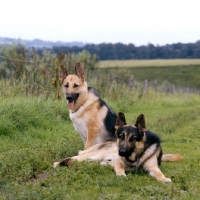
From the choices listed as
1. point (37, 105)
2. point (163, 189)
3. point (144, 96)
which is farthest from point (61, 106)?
point (144, 96)

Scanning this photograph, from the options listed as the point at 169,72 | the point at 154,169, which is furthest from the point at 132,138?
the point at 169,72

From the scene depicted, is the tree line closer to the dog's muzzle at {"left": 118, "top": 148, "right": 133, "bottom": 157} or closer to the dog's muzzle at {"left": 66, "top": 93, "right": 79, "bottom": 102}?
the dog's muzzle at {"left": 66, "top": 93, "right": 79, "bottom": 102}

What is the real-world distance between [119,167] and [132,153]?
0.36 metres

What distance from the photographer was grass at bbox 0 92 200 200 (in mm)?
6160

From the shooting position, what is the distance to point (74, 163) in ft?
25.2

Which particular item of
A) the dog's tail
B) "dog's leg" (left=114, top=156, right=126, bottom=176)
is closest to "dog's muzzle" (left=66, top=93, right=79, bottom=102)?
"dog's leg" (left=114, top=156, right=126, bottom=176)

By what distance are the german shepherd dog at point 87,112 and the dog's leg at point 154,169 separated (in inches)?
55.1

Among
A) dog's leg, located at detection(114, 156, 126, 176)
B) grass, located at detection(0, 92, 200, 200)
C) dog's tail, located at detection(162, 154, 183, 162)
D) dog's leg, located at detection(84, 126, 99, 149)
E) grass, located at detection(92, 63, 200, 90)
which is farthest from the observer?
grass, located at detection(92, 63, 200, 90)

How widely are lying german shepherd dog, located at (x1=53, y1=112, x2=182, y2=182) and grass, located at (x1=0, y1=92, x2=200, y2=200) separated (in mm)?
181

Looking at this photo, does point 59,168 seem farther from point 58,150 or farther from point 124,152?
point 58,150

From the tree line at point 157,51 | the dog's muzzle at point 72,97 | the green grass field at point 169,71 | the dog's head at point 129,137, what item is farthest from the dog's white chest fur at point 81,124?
the tree line at point 157,51

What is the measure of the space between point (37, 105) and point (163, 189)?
8.03 meters

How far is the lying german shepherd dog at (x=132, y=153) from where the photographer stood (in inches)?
300

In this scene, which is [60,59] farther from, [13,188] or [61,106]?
[13,188]
